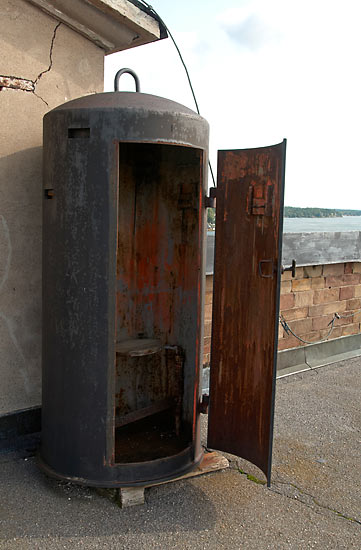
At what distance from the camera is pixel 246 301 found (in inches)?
126

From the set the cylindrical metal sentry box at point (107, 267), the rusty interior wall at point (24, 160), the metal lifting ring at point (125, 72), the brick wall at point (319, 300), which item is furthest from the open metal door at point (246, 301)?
the brick wall at point (319, 300)

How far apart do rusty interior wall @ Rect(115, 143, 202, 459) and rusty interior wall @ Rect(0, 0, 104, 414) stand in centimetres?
56

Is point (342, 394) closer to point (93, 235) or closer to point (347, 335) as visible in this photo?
point (347, 335)

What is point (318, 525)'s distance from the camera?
9.46ft

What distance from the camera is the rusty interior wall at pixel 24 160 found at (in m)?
3.31

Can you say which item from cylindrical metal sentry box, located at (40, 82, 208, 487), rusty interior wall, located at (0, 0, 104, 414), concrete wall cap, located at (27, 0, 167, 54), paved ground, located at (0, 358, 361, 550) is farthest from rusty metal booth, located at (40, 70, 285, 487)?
concrete wall cap, located at (27, 0, 167, 54)

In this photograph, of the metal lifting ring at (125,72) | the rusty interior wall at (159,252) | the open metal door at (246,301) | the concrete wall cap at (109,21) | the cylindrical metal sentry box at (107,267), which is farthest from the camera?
the rusty interior wall at (159,252)

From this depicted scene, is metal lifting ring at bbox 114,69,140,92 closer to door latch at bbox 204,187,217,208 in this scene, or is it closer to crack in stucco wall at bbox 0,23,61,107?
crack in stucco wall at bbox 0,23,61,107

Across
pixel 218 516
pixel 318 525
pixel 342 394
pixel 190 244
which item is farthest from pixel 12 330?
pixel 342 394

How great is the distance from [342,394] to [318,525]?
2307 millimetres

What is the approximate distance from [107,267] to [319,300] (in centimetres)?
368

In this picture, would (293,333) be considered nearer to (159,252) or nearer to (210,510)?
(159,252)

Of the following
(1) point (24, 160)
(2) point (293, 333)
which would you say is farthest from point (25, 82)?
(2) point (293, 333)

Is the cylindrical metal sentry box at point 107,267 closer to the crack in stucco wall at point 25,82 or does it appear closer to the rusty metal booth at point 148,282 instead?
the rusty metal booth at point 148,282
